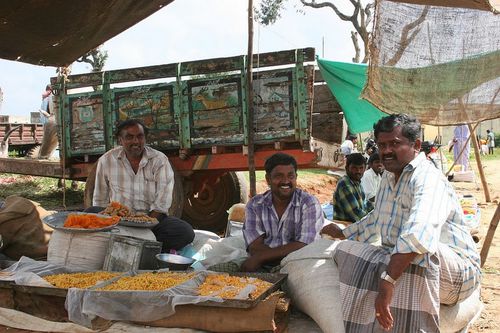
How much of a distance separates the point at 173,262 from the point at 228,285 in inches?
29.0

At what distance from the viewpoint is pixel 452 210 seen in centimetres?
289

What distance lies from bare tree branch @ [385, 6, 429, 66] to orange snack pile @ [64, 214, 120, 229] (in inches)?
97.9

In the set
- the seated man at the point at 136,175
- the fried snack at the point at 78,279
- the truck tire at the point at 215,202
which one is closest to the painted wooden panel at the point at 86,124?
the truck tire at the point at 215,202

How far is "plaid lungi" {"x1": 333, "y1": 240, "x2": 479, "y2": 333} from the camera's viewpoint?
8.57 ft

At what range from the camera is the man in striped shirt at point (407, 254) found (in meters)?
2.54

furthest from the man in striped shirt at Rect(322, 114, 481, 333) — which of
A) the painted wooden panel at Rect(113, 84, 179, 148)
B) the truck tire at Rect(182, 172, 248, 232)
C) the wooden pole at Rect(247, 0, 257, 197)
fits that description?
the truck tire at Rect(182, 172, 248, 232)

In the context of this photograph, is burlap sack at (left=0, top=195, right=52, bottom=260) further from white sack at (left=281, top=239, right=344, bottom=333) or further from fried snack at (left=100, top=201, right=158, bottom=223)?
white sack at (left=281, top=239, right=344, bottom=333)

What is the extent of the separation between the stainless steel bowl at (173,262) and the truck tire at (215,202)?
3.59m

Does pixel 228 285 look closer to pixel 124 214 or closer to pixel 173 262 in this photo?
pixel 173 262

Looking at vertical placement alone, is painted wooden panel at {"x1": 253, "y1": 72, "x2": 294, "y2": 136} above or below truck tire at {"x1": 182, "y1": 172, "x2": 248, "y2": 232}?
above

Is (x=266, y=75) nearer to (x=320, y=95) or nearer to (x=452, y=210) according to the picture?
(x=320, y=95)

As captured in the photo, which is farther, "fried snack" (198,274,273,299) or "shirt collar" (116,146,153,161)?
"shirt collar" (116,146,153,161)

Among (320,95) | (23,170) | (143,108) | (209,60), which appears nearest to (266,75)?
(209,60)

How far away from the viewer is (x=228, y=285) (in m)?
3.20
